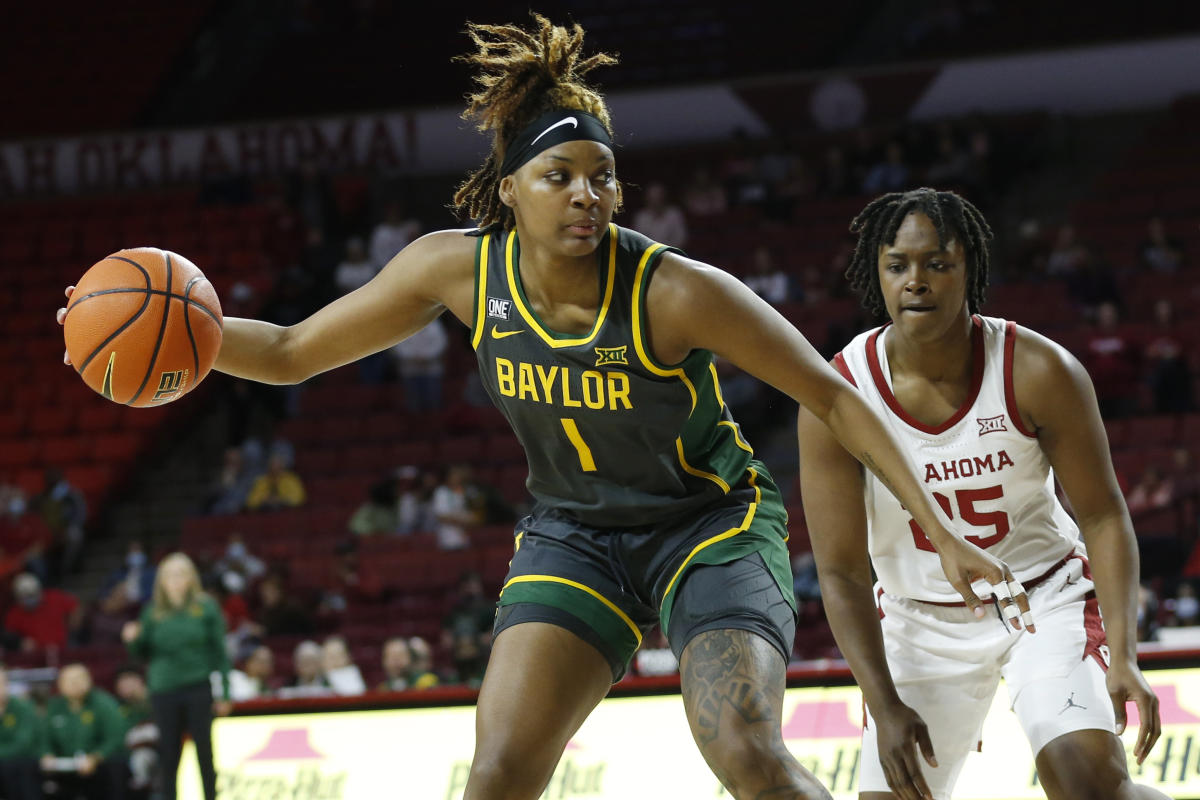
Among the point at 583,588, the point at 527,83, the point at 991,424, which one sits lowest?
the point at 583,588

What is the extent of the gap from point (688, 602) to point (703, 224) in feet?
37.6

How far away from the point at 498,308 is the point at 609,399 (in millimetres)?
365

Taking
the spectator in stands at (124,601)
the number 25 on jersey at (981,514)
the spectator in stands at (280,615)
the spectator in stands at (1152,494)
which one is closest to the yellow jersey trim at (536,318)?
the number 25 on jersey at (981,514)

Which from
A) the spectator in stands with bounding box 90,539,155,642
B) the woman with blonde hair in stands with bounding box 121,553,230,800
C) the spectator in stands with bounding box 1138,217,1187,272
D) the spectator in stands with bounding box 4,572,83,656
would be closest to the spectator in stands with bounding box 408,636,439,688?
the woman with blonde hair in stands with bounding box 121,553,230,800

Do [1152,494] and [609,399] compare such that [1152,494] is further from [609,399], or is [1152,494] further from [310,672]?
[609,399]

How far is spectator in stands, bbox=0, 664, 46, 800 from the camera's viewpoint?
26.5 feet

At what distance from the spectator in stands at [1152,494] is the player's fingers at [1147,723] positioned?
6537mm

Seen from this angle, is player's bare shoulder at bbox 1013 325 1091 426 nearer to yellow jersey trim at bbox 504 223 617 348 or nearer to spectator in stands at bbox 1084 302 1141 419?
yellow jersey trim at bbox 504 223 617 348

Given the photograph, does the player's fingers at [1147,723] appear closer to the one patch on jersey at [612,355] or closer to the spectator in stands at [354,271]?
the one patch on jersey at [612,355]

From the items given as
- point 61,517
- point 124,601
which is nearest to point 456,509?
point 124,601

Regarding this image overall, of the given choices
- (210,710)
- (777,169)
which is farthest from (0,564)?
(777,169)

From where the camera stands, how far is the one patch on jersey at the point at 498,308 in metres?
3.39

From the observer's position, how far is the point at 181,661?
7426 millimetres

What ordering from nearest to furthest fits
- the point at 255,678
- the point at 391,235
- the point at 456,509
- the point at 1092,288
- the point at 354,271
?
the point at 255,678, the point at 456,509, the point at 1092,288, the point at 354,271, the point at 391,235
